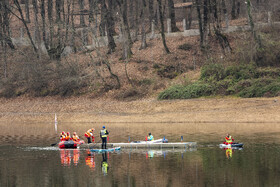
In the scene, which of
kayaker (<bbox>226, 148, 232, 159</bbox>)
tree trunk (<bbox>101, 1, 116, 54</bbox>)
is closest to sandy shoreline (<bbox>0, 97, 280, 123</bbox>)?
tree trunk (<bbox>101, 1, 116, 54</bbox>)

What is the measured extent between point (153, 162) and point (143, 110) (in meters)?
30.8

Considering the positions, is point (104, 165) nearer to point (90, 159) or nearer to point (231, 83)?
point (90, 159)

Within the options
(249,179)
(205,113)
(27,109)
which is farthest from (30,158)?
(27,109)

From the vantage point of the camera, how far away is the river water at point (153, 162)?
84.9ft

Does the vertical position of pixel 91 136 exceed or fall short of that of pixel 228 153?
it exceeds it

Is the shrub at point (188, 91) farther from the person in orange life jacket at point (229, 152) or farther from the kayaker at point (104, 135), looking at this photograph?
the person in orange life jacket at point (229, 152)

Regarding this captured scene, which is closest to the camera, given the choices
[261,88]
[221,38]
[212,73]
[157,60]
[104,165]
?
[104,165]

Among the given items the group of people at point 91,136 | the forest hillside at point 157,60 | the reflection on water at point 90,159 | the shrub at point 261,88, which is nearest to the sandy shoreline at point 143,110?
the shrub at point 261,88

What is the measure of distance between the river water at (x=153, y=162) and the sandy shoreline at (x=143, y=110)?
6.64 m

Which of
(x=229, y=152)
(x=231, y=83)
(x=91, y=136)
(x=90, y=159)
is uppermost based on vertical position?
(x=231, y=83)

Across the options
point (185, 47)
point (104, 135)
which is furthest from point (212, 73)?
point (104, 135)

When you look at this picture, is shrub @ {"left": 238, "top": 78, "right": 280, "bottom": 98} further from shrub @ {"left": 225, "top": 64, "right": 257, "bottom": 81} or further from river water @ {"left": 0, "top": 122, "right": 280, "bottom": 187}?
river water @ {"left": 0, "top": 122, "right": 280, "bottom": 187}

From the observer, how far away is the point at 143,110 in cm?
6247

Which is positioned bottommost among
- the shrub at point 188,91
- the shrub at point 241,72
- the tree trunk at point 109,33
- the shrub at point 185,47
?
the shrub at point 188,91
